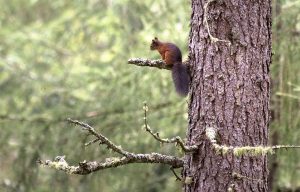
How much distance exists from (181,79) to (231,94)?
22cm

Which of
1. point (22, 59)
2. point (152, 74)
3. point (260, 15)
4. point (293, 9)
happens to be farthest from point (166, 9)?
point (260, 15)

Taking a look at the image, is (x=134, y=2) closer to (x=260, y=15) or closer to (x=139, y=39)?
(x=139, y=39)

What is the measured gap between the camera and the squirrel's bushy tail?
249 centimetres

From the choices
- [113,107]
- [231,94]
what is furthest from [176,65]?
[113,107]

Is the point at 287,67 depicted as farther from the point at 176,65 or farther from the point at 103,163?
the point at 103,163

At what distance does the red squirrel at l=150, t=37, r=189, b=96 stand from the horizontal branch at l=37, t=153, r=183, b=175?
0.29 m

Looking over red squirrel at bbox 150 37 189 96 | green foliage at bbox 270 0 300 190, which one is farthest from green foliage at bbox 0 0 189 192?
red squirrel at bbox 150 37 189 96

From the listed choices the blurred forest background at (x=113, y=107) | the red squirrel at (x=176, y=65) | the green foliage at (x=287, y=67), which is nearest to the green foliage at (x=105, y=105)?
the blurred forest background at (x=113, y=107)

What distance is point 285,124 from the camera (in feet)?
14.2

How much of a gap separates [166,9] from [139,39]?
0.38 metres

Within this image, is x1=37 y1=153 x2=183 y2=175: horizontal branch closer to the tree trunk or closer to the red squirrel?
the tree trunk

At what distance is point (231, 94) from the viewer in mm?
2404

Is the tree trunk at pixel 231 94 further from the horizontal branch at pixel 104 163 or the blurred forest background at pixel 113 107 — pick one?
the blurred forest background at pixel 113 107

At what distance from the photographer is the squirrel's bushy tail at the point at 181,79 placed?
2486 millimetres
